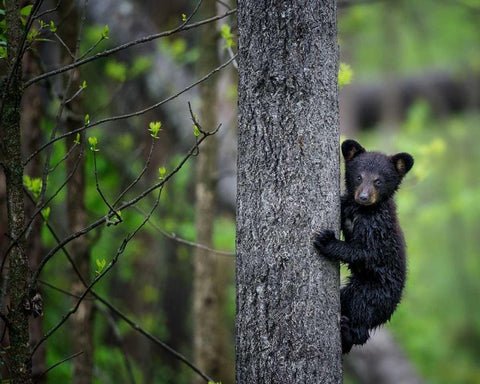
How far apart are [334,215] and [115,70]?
4378 millimetres

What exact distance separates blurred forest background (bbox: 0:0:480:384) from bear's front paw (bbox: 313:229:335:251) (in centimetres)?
185

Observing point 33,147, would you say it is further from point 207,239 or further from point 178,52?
point 178,52

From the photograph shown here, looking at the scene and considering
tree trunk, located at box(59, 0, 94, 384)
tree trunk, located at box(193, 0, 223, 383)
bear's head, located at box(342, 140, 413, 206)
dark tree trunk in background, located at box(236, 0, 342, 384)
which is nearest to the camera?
dark tree trunk in background, located at box(236, 0, 342, 384)

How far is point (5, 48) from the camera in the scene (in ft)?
11.6

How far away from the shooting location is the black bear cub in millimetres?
4223

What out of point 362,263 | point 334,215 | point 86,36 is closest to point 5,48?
point 334,215

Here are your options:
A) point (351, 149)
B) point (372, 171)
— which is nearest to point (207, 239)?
point (351, 149)

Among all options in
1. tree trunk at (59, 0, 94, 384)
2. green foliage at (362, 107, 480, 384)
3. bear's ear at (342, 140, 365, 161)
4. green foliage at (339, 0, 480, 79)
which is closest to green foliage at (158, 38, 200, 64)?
tree trunk at (59, 0, 94, 384)

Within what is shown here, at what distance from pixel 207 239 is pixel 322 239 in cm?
421

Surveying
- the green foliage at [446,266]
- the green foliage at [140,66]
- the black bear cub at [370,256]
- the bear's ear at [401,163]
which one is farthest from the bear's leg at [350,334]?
the green foliage at [446,266]

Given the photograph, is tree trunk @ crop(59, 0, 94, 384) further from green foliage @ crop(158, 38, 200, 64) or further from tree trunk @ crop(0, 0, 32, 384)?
green foliage @ crop(158, 38, 200, 64)

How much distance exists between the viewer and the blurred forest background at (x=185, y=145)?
7.91m

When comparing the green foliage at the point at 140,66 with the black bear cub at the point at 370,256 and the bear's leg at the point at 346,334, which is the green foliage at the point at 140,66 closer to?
the black bear cub at the point at 370,256

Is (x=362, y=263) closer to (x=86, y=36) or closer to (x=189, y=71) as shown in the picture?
(x=189, y=71)
